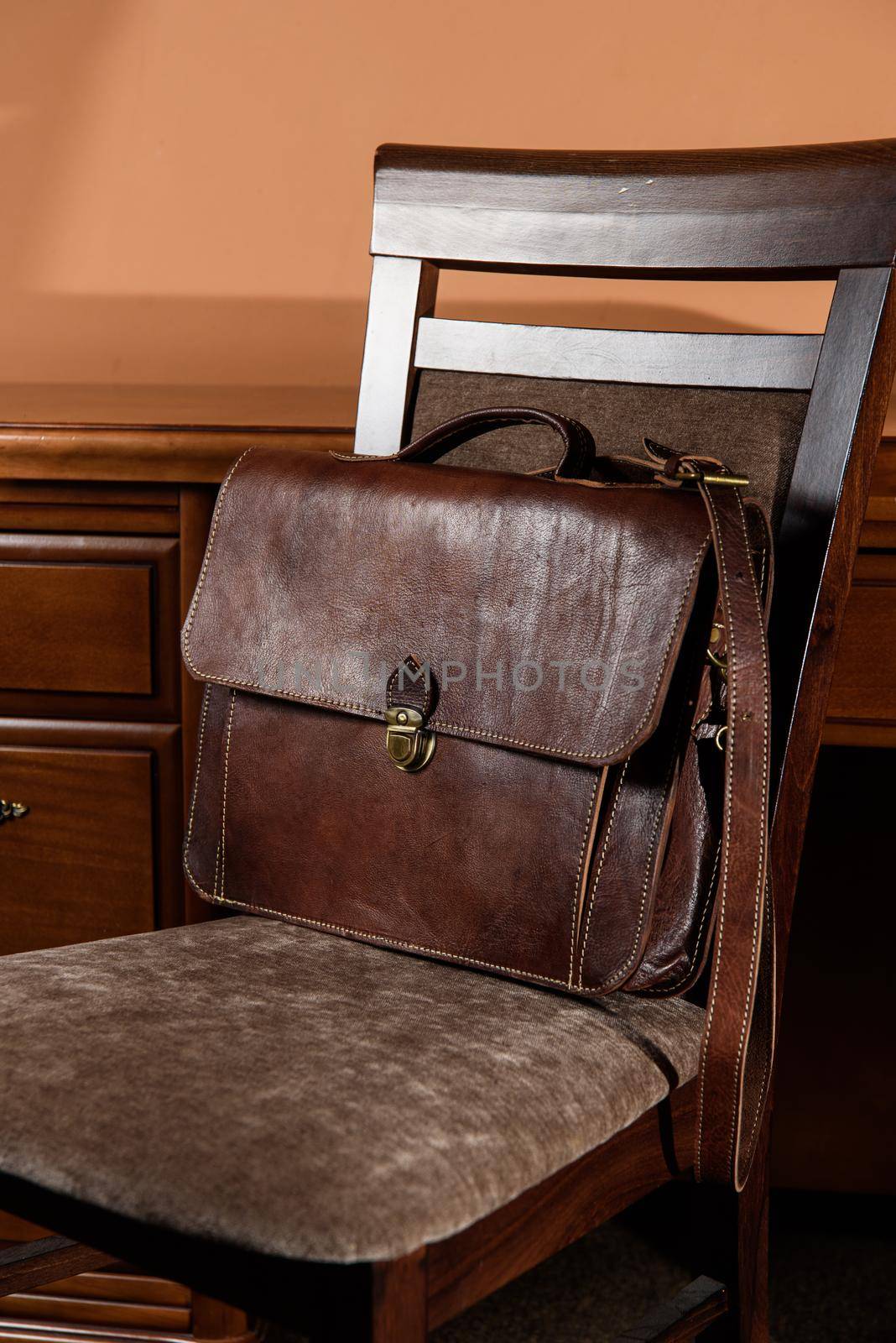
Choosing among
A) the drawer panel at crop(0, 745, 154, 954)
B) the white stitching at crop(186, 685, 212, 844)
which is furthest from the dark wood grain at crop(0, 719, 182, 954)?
the white stitching at crop(186, 685, 212, 844)

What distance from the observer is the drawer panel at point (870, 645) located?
98 centimetres

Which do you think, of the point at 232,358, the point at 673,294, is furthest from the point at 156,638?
the point at 673,294

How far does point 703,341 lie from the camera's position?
2.79 feet

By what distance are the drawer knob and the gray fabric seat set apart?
1.07 feet

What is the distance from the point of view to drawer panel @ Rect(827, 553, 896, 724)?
0.98 m

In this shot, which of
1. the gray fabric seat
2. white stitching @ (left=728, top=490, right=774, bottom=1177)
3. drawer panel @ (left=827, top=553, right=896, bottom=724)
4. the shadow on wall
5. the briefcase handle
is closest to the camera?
the gray fabric seat

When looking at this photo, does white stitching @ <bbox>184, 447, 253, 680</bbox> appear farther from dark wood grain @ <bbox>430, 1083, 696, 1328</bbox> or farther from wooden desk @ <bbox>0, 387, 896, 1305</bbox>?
dark wood grain @ <bbox>430, 1083, 696, 1328</bbox>

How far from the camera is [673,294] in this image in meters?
1.39

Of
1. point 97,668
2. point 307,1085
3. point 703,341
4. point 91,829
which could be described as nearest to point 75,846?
point 91,829

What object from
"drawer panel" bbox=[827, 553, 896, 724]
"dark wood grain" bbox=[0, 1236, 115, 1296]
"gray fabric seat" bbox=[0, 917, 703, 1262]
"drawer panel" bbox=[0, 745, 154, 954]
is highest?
"drawer panel" bbox=[827, 553, 896, 724]

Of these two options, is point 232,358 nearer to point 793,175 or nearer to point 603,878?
point 793,175

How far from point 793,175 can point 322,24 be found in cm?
87

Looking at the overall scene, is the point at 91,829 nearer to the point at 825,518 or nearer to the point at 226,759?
the point at 226,759

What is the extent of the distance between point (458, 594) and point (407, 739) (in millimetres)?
94
